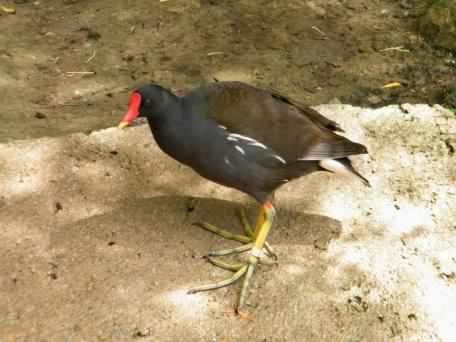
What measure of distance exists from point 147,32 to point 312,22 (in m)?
1.74

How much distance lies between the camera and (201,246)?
13.1 feet

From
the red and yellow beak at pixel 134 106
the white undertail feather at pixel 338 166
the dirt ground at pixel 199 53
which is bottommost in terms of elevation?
the dirt ground at pixel 199 53

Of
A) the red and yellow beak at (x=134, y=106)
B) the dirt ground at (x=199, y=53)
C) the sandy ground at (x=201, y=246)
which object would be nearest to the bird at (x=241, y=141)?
the red and yellow beak at (x=134, y=106)

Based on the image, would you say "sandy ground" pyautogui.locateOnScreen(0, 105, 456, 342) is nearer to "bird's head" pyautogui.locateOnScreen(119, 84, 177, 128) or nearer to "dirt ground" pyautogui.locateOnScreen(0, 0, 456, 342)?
"dirt ground" pyautogui.locateOnScreen(0, 0, 456, 342)

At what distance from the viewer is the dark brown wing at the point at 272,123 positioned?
12.4 ft

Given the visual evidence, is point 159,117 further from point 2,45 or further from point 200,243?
point 2,45

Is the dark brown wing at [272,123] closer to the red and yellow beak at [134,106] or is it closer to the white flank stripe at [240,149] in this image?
the white flank stripe at [240,149]

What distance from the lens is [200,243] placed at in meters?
4.02

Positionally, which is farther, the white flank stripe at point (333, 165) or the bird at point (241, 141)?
the white flank stripe at point (333, 165)

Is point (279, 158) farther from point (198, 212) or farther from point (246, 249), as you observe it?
point (198, 212)

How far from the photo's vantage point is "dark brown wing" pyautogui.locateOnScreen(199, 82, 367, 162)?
378 centimetres

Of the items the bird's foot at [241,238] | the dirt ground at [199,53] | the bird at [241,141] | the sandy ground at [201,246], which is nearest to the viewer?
the sandy ground at [201,246]

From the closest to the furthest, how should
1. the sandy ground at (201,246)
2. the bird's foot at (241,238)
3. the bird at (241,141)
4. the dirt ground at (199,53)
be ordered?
the sandy ground at (201,246) < the bird at (241,141) < the bird's foot at (241,238) < the dirt ground at (199,53)

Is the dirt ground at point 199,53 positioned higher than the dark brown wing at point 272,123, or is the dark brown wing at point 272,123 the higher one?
the dark brown wing at point 272,123
